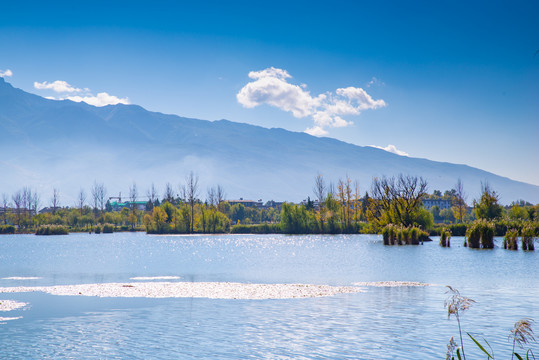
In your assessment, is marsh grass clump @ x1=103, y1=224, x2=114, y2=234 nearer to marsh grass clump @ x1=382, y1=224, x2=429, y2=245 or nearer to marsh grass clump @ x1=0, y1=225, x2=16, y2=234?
marsh grass clump @ x1=0, y1=225, x2=16, y2=234

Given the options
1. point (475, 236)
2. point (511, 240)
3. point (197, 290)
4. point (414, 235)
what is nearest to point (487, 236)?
point (475, 236)

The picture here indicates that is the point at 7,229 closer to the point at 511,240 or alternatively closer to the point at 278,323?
the point at 511,240

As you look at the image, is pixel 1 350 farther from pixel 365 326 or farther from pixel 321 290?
pixel 321 290

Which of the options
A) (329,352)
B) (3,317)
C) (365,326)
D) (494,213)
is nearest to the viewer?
(329,352)

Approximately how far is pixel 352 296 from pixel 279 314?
6833mm

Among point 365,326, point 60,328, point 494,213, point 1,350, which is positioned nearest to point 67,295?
point 60,328

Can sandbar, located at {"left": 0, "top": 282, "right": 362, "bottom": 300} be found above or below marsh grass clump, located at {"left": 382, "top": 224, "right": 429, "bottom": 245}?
below

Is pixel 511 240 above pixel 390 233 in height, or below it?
below

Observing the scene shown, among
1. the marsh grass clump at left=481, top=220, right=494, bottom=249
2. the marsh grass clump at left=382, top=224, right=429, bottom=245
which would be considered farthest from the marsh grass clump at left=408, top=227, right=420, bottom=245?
the marsh grass clump at left=481, top=220, right=494, bottom=249

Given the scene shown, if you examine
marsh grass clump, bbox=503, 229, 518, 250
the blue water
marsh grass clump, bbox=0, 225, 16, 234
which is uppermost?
marsh grass clump, bbox=0, 225, 16, 234

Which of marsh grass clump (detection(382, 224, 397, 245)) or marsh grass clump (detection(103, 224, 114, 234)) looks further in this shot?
marsh grass clump (detection(103, 224, 114, 234))

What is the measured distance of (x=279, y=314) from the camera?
25.3 m

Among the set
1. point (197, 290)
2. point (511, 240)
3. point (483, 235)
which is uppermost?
point (483, 235)

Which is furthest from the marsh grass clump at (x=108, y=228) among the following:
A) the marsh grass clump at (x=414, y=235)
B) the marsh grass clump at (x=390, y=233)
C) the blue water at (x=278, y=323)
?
the blue water at (x=278, y=323)
